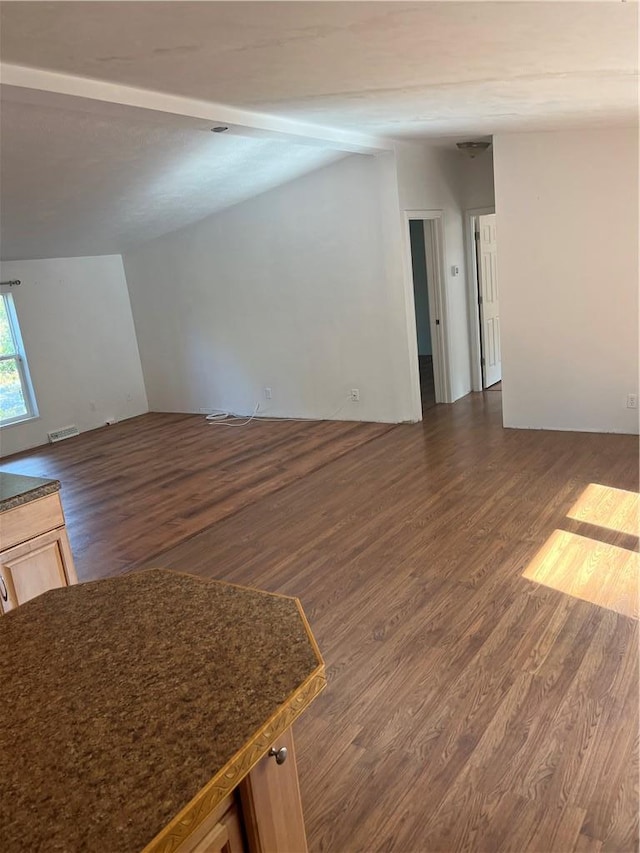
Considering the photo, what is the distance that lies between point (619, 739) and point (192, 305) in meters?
6.78

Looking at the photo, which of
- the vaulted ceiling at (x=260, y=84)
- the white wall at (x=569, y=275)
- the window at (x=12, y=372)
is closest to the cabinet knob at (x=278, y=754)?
the vaulted ceiling at (x=260, y=84)

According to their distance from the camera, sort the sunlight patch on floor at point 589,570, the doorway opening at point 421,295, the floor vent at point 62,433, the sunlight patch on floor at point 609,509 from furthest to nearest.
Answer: the doorway opening at point 421,295 < the floor vent at point 62,433 < the sunlight patch on floor at point 609,509 < the sunlight patch on floor at point 589,570

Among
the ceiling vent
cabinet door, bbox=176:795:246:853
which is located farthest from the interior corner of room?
the ceiling vent

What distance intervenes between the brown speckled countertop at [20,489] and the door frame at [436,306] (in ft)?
14.6

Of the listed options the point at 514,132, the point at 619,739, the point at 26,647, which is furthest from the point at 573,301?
the point at 26,647

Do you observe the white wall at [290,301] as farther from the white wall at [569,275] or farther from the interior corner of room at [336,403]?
the white wall at [569,275]

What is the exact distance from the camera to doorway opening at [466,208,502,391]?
7570 millimetres

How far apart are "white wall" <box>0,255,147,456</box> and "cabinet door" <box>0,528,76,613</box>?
4.97 meters

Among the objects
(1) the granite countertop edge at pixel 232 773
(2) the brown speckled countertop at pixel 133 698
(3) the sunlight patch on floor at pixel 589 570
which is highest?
(2) the brown speckled countertop at pixel 133 698

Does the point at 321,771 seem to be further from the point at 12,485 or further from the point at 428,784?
the point at 12,485

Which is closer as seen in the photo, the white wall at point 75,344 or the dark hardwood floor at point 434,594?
the dark hardwood floor at point 434,594

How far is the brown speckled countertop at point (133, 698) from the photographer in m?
1.04

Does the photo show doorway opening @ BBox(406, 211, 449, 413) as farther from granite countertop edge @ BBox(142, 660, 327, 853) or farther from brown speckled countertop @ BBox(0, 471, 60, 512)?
granite countertop edge @ BBox(142, 660, 327, 853)

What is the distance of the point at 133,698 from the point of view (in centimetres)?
129
